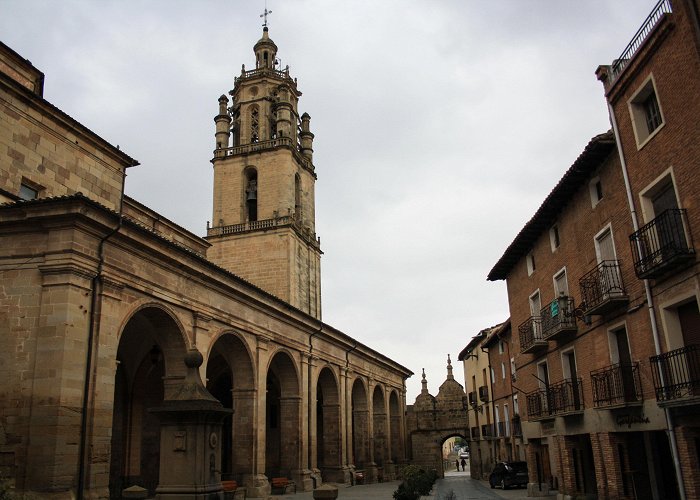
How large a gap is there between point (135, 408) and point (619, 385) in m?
15.1

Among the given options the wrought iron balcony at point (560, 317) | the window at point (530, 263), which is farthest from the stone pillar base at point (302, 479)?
the wrought iron balcony at point (560, 317)

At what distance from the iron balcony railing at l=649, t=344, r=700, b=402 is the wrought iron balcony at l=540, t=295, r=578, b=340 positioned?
460cm

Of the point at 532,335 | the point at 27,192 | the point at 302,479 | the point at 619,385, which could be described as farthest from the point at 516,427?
the point at 27,192

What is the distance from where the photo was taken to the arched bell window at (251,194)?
39.6m

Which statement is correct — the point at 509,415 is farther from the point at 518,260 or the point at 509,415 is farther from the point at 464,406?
the point at 464,406

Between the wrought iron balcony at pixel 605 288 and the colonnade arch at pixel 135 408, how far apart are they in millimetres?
11798

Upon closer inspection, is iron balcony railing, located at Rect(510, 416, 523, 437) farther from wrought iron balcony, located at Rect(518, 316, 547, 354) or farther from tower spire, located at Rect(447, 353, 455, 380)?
tower spire, located at Rect(447, 353, 455, 380)

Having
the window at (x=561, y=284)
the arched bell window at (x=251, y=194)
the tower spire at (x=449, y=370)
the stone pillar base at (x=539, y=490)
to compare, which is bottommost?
the stone pillar base at (x=539, y=490)

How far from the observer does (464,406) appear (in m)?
44.5

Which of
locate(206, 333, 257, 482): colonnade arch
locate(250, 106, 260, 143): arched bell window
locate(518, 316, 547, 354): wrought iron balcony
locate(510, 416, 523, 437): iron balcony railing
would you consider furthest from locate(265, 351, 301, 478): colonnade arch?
locate(250, 106, 260, 143): arched bell window

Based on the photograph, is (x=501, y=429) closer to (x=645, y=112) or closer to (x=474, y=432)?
(x=474, y=432)

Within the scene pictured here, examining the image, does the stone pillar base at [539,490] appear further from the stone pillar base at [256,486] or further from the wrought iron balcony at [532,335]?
the stone pillar base at [256,486]

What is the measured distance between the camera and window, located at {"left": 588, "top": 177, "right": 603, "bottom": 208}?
14.7 meters

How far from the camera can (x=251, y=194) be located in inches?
1559
